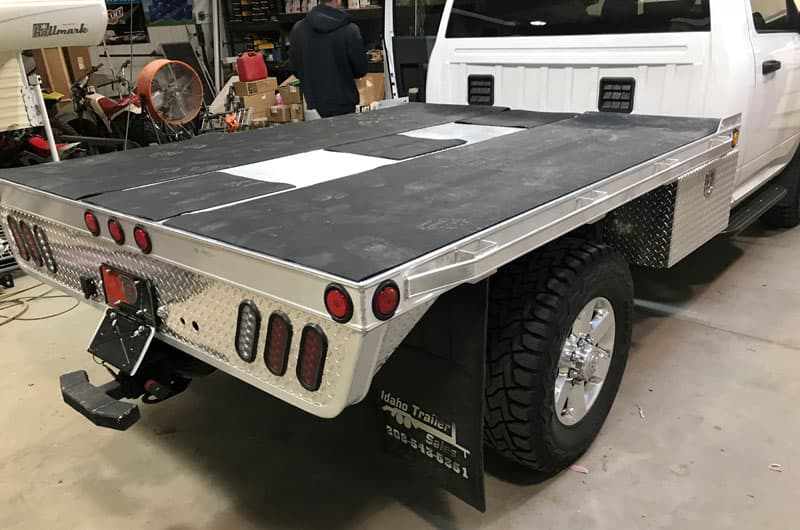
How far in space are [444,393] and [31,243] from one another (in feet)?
5.22

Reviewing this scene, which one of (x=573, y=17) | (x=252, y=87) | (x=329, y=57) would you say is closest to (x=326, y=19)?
(x=329, y=57)

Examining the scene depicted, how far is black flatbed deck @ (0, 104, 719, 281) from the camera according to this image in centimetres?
152

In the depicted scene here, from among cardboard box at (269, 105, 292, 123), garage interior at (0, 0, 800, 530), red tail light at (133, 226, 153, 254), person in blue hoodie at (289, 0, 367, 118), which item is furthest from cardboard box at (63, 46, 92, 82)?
red tail light at (133, 226, 153, 254)

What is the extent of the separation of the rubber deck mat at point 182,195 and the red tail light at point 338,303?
70 centimetres

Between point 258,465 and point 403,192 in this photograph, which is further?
point 258,465

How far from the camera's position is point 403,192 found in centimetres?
193

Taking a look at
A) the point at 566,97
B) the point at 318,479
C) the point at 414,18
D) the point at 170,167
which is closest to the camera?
the point at 318,479

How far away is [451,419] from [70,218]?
1.31 metres

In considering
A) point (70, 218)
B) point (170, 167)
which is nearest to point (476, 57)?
point (170, 167)

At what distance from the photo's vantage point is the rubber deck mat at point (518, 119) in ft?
9.89

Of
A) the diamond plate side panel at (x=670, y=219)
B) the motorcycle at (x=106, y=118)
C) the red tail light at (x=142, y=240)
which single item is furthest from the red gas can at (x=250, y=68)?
the red tail light at (x=142, y=240)

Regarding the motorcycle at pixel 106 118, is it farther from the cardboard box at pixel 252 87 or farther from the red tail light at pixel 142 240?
the red tail light at pixel 142 240

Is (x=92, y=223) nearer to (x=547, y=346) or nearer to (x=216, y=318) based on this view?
(x=216, y=318)

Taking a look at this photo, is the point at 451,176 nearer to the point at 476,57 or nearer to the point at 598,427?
the point at 598,427
